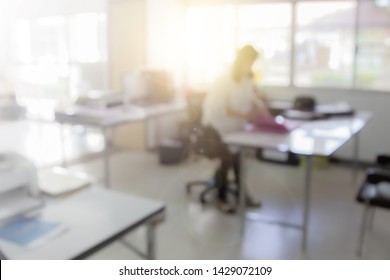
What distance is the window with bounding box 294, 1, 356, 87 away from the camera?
13.6 feet

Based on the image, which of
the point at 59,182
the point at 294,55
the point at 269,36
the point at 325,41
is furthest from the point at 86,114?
the point at 325,41

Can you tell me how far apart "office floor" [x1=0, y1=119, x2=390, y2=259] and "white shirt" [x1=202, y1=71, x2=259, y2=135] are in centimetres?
70

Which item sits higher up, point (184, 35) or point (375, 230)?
point (184, 35)

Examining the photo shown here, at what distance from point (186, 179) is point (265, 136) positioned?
1274mm

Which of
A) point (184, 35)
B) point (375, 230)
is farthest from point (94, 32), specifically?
point (375, 230)

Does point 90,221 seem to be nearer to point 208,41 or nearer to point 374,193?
point 374,193

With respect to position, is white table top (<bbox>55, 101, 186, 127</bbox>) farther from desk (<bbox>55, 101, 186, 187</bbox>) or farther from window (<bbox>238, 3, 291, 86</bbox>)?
window (<bbox>238, 3, 291, 86</bbox>)

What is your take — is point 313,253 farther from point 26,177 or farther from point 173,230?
point 26,177

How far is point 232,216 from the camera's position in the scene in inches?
122

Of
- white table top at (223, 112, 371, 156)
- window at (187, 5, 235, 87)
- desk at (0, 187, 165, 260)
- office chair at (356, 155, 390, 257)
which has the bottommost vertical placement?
office chair at (356, 155, 390, 257)

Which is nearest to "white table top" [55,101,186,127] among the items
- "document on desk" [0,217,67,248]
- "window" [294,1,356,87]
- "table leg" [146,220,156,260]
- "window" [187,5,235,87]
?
"window" [187,5,235,87]

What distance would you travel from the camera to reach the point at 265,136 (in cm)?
281

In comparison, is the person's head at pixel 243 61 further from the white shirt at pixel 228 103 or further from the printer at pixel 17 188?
the printer at pixel 17 188

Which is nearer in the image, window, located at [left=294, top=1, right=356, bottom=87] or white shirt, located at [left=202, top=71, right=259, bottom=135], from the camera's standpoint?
white shirt, located at [left=202, top=71, right=259, bottom=135]
